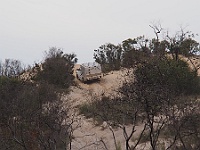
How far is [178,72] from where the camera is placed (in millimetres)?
20750

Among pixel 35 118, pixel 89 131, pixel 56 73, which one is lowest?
pixel 89 131

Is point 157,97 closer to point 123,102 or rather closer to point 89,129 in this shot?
point 123,102

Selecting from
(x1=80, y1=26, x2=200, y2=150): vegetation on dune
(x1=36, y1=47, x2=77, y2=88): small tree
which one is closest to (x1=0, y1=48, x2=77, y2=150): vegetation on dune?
(x1=36, y1=47, x2=77, y2=88): small tree

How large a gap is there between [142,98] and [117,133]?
9096mm

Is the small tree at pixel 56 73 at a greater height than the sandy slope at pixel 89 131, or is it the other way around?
the small tree at pixel 56 73

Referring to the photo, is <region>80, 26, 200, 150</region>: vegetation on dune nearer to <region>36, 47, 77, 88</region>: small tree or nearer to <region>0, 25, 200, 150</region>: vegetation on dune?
<region>0, 25, 200, 150</region>: vegetation on dune

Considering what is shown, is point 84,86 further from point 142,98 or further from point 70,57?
point 142,98

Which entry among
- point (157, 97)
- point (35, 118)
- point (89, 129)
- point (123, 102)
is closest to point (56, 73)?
point (89, 129)

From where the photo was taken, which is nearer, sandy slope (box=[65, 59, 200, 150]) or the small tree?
sandy slope (box=[65, 59, 200, 150])

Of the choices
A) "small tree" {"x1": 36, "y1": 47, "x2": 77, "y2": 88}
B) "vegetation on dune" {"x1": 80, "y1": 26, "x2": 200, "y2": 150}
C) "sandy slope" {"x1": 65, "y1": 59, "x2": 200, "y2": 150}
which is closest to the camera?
"vegetation on dune" {"x1": 80, "y1": 26, "x2": 200, "y2": 150}

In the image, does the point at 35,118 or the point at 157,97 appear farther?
the point at 35,118

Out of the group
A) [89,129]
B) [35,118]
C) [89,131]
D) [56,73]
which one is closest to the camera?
[35,118]

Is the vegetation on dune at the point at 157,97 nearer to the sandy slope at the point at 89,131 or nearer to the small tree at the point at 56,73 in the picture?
the sandy slope at the point at 89,131

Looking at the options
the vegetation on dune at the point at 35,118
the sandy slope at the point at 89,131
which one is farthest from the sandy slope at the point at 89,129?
the vegetation on dune at the point at 35,118
